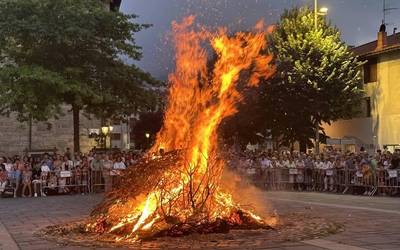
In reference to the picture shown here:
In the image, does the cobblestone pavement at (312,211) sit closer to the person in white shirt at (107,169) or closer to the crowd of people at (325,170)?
the person in white shirt at (107,169)

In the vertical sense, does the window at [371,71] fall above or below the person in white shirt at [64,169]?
above

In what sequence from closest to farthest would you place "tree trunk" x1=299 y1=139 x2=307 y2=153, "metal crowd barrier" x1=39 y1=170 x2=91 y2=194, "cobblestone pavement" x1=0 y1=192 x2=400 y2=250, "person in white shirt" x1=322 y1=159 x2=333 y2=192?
"cobblestone pavement" x1=0 y1=192 x2=400 y2=250 → "metal crowd barrier" x1=39 y1=170 x2=91 y2=194 → "person in white shirt" x1=322 y1=159 x2=333 y2=192 → "tree trunk" x1=299 y1=139 x2=307 y2=153

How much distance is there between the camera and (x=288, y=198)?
790 inches

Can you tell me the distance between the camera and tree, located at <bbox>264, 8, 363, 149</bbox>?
111 feet

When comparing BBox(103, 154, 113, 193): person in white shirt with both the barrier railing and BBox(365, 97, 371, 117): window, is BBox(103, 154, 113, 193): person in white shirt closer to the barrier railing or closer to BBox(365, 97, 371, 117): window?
the barrier railing

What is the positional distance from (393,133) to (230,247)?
3116 cm

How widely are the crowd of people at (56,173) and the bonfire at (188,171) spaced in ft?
34.7

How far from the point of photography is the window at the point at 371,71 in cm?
3966

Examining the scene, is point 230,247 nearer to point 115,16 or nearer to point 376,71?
point 115,16

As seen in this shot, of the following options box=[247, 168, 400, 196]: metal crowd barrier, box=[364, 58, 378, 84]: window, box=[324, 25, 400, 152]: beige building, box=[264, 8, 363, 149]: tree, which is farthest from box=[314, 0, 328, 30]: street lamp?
box=[247, 168, 400, 196]: metal crowd barrier

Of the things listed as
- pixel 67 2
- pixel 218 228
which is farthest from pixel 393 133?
pixel 218 228

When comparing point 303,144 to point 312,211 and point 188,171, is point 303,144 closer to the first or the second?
point 312,211

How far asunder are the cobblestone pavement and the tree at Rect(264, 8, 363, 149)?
15.0m

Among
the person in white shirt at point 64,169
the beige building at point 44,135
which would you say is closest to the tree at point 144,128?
the beige building at point 44,135
